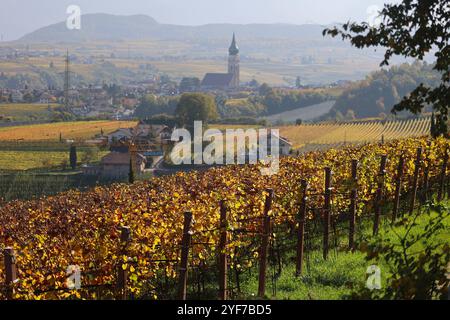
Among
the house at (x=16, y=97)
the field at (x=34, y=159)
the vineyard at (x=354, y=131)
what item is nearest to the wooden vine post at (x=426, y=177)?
the vineyard at (x=354, y=131)

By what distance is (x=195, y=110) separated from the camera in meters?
79.6

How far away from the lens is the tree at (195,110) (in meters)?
78.0

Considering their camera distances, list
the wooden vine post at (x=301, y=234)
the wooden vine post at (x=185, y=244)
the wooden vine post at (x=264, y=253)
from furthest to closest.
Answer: the wooden vine post at (x=301, y=234) < the wooden vine post at (x=264, y=253) < the wooden vine post at (x=185, y=244)

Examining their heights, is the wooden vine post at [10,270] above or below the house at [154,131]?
above

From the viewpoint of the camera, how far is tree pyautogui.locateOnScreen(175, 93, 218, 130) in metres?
78.0

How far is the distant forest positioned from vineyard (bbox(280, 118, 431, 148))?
33.5 metres

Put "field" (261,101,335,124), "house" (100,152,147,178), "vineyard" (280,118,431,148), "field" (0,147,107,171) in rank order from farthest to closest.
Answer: "field" (261,101,335,124)
"vineyard" (280,118,431,148)
"field" (0,147,107,171)
"house" (100,152,147,178)

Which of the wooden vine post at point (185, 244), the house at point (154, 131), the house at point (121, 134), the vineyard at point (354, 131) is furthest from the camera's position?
the house at point (121, 134)

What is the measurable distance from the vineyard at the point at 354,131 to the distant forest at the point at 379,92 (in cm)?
3349

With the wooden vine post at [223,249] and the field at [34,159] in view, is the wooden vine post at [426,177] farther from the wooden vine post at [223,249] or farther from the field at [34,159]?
the field at [34,159]

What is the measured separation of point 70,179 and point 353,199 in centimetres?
3749

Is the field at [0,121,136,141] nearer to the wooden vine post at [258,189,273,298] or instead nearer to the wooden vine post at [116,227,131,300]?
the wooden vine post at [258,189,273,298]

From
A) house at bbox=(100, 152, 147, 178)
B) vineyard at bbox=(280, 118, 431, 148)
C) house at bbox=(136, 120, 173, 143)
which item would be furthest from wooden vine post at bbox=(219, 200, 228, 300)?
house at bbox=(136, 120, 173, 143)
